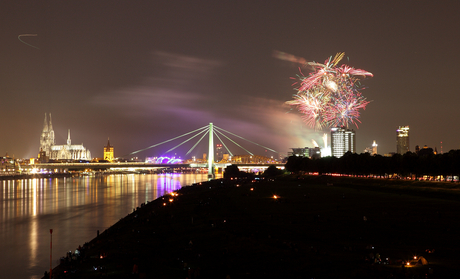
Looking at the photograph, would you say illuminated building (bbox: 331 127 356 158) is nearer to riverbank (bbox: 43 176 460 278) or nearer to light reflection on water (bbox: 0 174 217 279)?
light reflection on water (bbox: 0 174 217 279)

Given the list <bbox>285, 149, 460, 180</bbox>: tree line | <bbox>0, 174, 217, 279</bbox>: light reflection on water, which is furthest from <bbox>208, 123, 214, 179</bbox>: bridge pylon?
<bbox>0, 174, 217, 279</bbox>: light reflection on water

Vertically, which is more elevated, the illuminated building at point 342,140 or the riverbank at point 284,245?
the illuminated building at point 342,140

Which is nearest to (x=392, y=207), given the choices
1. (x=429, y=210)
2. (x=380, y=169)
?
(x=429, y=210)

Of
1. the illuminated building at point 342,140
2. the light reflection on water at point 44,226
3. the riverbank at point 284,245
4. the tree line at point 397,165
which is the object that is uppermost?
the illuminated building at point 342,140

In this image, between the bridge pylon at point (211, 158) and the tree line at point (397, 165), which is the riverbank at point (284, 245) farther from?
the bridge pylon at point (211, 158)

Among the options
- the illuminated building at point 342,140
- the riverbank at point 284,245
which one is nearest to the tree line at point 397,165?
the riverbank at point 284,245

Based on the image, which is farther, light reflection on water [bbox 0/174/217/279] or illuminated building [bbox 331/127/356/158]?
illuminated building [bbox 331/127/356/158]
